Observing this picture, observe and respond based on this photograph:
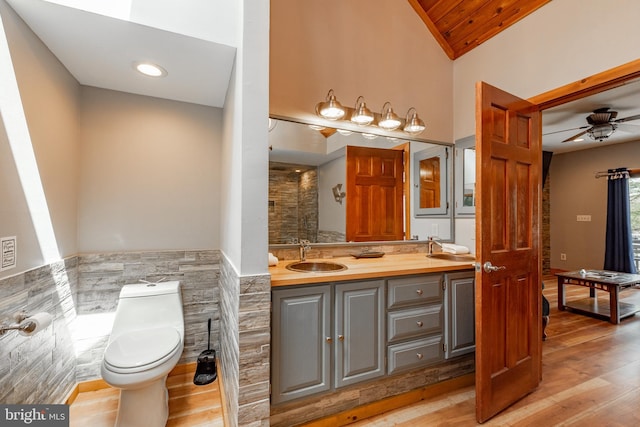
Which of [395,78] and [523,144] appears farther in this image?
[395,78]

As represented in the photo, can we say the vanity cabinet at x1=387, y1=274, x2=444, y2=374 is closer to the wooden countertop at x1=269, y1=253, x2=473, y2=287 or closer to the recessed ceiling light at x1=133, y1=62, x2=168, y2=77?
the wooden countertop at x1=269, y1=253, x2=473, y2=287

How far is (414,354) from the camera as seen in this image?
1.86 metres

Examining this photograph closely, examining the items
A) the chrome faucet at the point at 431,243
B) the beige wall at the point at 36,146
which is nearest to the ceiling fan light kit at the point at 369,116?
the chrome faucet at the point at 431,243

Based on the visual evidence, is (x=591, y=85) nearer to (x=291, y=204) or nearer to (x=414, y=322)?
(x=414, y=322)

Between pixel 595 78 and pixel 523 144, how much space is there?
0.56m

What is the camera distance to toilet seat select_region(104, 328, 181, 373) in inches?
57.0

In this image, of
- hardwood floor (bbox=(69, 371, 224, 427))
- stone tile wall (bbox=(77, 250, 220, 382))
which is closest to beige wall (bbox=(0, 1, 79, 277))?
stone tile wall (bbox=(77, 250, 220, 382))

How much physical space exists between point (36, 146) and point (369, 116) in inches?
83.1

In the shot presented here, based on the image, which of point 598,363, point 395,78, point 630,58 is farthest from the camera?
point 395,78

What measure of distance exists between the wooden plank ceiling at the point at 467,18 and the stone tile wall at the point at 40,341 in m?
3.52

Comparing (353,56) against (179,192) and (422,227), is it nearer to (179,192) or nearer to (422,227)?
(422,227)

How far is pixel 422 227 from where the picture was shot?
2.71 m

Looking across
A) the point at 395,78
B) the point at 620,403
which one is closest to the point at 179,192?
the point at 395,78

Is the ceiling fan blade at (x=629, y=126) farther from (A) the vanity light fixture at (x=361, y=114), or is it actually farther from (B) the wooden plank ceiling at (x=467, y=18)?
(A) the vanity light fixture at (x=361, y=114)
